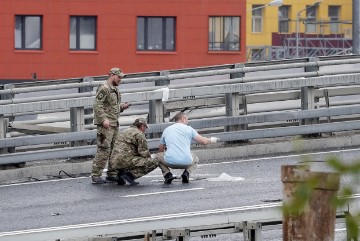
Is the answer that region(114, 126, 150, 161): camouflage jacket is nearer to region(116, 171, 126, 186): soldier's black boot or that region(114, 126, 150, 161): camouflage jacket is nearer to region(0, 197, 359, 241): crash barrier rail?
region(116, 171, 126, 186): soldier's black boot

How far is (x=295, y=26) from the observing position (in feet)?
276

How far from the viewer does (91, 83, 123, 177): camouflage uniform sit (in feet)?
52.4

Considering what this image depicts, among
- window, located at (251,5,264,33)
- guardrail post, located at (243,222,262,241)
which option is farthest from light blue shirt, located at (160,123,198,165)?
window, located at (251,5,264,33)

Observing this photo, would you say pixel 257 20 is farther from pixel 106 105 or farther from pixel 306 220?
pixel 306 220

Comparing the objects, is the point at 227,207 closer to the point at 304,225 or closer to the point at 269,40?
the point at 304,225

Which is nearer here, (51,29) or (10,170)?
(10,170)

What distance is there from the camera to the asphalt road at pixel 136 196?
13375 mm

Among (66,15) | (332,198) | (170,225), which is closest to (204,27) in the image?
(66,15)

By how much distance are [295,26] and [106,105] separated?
68765 millimetres

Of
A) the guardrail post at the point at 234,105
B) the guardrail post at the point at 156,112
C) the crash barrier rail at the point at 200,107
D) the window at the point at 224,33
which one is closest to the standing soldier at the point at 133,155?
the crash barrier rail at the point at 200,107

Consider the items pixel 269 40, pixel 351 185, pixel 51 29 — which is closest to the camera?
pixel 351 185

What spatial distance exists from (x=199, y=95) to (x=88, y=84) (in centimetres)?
167

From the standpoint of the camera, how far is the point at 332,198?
11.6 feet

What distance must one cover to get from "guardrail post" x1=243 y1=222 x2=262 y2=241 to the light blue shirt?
23.5 ft
